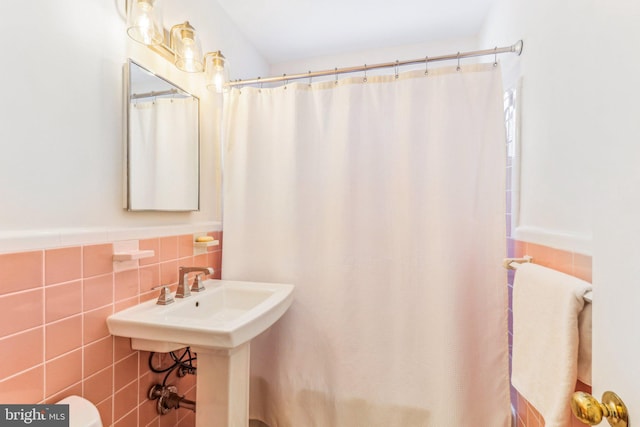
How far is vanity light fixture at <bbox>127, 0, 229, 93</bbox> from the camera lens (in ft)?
3.58

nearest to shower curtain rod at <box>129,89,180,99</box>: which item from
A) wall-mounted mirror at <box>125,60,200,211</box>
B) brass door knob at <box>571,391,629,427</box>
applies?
wall-mounted mirror at <box>125,60,200,211</box>

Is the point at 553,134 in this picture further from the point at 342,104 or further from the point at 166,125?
the point at 166,125

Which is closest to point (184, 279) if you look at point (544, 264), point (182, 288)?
point (182, 288)

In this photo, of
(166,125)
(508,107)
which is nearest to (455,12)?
(508,107)

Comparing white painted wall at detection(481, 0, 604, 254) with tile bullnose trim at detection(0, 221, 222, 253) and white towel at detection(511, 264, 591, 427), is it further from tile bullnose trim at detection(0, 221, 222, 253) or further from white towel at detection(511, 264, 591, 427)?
tile bullnose trim at detection(0, 221, 222, 253)

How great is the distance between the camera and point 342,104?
153 cm

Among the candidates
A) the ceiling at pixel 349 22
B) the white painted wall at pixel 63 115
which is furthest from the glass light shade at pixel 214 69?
the ceiling at pixel 349 22

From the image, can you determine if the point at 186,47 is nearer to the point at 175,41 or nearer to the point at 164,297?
the point at 175,41

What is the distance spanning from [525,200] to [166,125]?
5.52 ft

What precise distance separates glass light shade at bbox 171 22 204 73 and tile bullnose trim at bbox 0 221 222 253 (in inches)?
30.4

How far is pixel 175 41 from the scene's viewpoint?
132 cm

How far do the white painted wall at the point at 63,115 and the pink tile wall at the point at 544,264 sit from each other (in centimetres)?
158

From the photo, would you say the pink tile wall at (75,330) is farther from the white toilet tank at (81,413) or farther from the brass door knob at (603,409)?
the brass door knob at (603,409)

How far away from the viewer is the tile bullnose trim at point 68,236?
0.78m
